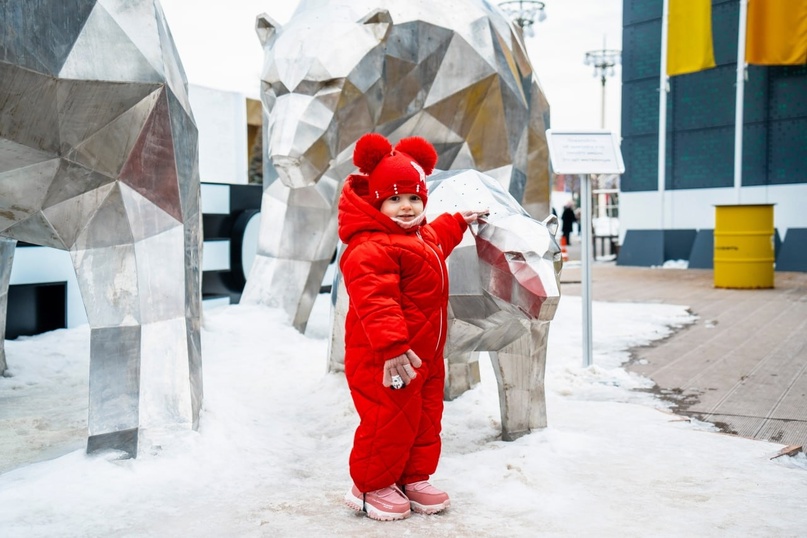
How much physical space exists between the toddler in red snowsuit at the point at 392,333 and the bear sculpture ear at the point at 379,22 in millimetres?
2240

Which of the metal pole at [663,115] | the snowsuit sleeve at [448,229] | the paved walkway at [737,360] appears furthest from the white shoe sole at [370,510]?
the metal pole at [663,115]

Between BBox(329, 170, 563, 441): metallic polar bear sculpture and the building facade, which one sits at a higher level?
the building facade

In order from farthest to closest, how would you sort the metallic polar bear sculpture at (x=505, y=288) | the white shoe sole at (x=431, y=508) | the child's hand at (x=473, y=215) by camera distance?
the child's hand at (x=473, y=215) < the metallic polar bear sculpture at (x=505, y=288) < the white shoe sole at (x=431, y=508)

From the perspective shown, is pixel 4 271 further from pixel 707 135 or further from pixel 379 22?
pixel 707 135

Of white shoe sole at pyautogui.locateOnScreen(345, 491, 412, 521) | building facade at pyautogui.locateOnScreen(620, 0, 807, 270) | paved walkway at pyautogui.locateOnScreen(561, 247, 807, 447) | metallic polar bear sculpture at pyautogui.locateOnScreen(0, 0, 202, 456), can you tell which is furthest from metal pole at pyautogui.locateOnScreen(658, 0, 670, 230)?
white shoe sole at pyautogui.locateOnScreen(345, 491, 412, 521)

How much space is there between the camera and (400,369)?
2.39m

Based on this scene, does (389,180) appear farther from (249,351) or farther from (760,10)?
(760,10)

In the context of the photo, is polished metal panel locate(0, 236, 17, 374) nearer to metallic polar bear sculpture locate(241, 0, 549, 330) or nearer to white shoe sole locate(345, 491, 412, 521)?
metallic polar bear sculpture locate(241, 0, 549, 330)

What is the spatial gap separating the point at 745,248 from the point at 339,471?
8434 mm

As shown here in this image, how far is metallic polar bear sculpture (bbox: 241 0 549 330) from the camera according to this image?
451 centimetres

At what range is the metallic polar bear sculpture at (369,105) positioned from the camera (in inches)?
177

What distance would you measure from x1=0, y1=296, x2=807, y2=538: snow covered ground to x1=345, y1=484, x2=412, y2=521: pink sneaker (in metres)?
0.03

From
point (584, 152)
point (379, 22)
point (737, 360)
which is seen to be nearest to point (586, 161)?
point (584, 152)

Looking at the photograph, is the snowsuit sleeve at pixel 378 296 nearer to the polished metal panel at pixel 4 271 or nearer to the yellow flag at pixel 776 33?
the polished metal panel at pixel 4 271
